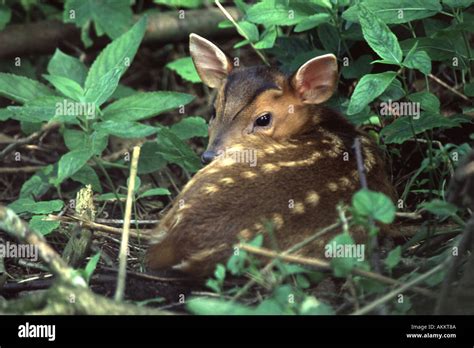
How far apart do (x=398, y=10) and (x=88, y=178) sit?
2.25 metres

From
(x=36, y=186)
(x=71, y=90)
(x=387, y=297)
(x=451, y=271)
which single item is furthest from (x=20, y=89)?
(x=451, y=271)

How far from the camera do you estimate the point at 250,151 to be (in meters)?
5.47

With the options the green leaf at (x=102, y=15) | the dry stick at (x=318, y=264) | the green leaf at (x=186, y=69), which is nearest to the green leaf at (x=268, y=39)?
the green leaf at (x=186, y=69)

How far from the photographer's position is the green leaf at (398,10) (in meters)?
5.74

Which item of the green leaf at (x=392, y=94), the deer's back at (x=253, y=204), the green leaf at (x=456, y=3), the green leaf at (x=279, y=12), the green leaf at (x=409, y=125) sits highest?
the green leaf at (x=279, y=12)

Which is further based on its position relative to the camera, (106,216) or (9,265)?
(106,216)

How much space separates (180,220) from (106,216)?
171 cm

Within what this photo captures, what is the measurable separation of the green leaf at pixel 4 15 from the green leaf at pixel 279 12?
2380 mm

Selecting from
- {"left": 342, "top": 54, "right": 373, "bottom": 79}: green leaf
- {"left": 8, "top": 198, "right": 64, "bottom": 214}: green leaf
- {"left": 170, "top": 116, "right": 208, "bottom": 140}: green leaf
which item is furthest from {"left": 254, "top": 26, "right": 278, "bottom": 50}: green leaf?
{"left": 8, "top": 198, "right": 64, "bottom": 214}: green leaf

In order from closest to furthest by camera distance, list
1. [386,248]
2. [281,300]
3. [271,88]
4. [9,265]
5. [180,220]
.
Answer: [281,300], [180,220], [386,248], [9,265], [271,88]

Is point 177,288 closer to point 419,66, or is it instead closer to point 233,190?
point 233,190

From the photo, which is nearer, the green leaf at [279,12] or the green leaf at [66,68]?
the green leaf at [279,12]

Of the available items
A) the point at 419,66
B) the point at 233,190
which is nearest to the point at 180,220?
the point at 233,190

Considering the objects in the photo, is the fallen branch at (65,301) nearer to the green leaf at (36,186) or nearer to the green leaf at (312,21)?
the green leaf at (36,186)
